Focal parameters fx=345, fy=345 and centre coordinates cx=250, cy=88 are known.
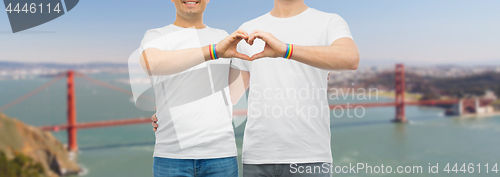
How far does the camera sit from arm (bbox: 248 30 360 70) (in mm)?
803

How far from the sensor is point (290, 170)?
0.86m

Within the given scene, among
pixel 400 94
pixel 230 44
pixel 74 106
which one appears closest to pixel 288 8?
pixel 230 44

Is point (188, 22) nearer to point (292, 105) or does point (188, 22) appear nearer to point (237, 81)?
point (237, 81)

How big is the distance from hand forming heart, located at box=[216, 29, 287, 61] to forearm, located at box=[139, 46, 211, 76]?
0.04 metres

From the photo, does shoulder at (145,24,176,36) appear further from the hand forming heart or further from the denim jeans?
the denim jeans

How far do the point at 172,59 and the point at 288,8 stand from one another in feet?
1.09

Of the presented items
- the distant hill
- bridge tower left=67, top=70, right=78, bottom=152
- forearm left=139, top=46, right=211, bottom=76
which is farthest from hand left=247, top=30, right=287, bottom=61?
bridge tower left=67, top=70, right=78, bottom=152

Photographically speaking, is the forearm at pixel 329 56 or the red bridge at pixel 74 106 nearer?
the forearm at pixel 329 56

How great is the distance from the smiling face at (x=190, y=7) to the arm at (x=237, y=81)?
0.61ft

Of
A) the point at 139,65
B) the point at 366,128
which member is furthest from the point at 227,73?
the point at 366,128

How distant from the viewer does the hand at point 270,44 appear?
31.4 inches

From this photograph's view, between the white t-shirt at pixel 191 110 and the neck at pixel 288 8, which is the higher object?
the neck at pixel 288 8

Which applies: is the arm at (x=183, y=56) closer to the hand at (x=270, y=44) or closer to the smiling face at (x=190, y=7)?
the hand at (x=270, y=44)

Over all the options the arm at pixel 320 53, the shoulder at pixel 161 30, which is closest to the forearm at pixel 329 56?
the arm at pixel 320 53
